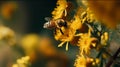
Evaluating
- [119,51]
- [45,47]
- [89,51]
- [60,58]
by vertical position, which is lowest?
[119,51]

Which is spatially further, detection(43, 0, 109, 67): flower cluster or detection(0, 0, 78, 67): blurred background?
detection(0, 0, 78, 67): blurred background

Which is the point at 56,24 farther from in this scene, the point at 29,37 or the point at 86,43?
the point at 29,37

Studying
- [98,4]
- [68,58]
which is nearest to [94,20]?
[98,4]

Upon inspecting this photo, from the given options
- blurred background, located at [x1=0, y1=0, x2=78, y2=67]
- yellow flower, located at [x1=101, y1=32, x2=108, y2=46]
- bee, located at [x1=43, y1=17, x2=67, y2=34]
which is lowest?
yellow flower, located at [x1=101, y1=32, x2=108, y2=46]

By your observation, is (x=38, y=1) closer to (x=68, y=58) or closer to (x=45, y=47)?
(x=45, y=47)

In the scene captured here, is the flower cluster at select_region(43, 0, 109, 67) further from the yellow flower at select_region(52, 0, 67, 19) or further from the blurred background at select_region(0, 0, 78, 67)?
the blurred background at select_region(0, 0, 78, 67)

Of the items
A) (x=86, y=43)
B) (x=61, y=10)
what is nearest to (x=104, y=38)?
(x=86, y=43)

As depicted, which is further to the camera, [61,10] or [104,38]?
[61,10]

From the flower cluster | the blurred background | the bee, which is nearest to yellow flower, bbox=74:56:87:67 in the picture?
the flower cluster
